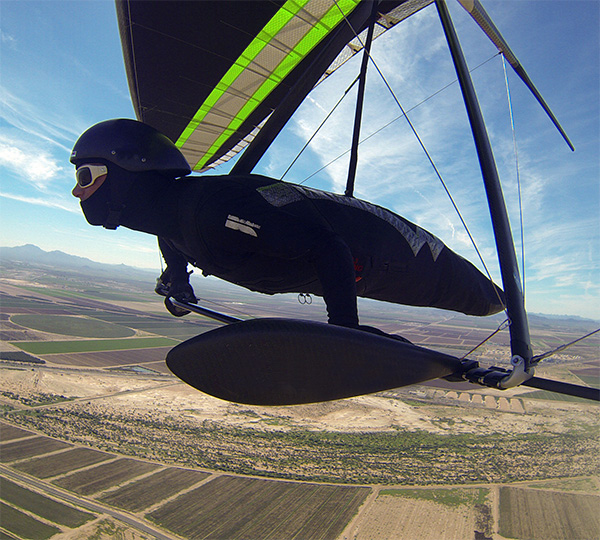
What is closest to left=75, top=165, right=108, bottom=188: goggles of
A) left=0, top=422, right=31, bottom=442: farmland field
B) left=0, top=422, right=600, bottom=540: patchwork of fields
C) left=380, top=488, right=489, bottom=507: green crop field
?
left=0, top=422, right=600, bottom=540: patchwork of fields

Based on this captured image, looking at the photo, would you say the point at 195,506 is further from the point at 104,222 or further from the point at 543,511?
the point at 104,222

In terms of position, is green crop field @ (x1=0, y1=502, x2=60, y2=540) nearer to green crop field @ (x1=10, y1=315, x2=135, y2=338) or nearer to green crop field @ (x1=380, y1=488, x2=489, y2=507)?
green crop field @ (x1=380, y1=488, x2=489, y2=507)

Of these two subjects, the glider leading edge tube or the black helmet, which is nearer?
the black helmet

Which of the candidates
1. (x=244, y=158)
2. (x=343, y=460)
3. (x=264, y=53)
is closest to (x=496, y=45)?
(x=264, y=53)

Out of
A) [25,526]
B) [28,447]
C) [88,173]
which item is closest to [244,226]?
[88,173]

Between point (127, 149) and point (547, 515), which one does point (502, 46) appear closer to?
point (127, 149)
